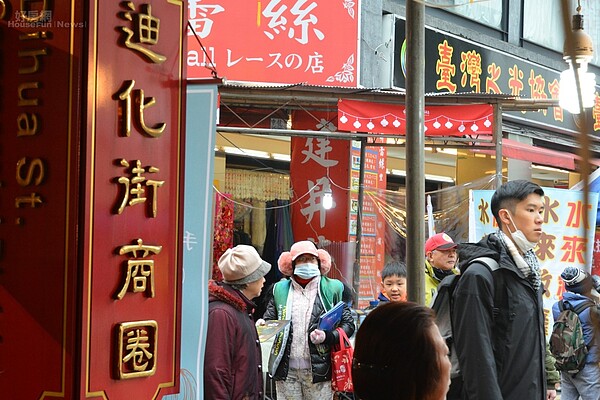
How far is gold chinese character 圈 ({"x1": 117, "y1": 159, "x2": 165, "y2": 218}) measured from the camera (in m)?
3.93

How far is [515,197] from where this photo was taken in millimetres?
4770

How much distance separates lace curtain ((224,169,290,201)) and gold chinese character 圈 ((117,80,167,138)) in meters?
8.51

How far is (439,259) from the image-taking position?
7672 millimetres

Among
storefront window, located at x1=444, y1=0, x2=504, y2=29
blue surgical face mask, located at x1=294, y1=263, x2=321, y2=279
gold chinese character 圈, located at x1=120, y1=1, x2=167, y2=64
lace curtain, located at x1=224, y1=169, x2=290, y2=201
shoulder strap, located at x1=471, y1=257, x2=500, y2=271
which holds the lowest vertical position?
blue surgical face mask, located at x1=294, y1=263, x2=321, y2=279

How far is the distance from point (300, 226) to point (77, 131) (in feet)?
29.8

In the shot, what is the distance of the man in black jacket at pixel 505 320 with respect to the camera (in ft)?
14.5

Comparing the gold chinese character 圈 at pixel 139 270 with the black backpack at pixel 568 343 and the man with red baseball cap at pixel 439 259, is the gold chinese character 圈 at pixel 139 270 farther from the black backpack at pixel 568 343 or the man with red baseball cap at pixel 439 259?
the black backpack at pixel 568 343

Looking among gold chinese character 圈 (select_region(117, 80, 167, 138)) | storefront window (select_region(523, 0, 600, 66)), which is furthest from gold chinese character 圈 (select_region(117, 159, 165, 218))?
storefront window (select_region(523, 0, 600, 66))

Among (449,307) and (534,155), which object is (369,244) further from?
(449,307)

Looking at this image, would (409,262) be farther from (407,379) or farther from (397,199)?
(397,199)

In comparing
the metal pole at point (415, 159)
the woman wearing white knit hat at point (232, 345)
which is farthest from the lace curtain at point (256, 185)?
the metal pole at point (415, 159)

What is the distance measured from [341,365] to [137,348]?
4021 millimetres

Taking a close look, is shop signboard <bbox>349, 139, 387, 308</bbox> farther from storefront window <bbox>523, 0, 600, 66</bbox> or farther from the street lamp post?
storefront window <bbox>523, 0, 600, 66</bbox>

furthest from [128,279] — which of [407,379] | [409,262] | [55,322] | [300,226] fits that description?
[300,226]
